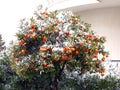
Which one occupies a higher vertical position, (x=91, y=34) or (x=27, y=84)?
(x=91, y=34)

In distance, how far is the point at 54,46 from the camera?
16.1ft

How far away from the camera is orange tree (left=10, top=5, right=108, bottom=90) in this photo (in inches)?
188

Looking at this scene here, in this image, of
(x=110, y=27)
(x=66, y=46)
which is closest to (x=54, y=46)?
(x=66, y=46)

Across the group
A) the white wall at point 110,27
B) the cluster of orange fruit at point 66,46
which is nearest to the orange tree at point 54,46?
the cluster of orange fruit at point 66,46

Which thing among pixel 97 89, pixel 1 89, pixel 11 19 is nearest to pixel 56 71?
pixel 97 89

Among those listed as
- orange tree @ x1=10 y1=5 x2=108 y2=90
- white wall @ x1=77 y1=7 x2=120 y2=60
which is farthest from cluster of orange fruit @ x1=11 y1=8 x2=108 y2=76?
white wall @ x1=77 y1=7 x2=120 y2=60

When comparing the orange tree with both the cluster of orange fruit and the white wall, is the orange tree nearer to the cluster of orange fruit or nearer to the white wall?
the cluster of orange fruit

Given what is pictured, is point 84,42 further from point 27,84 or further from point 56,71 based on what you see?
point 27,84

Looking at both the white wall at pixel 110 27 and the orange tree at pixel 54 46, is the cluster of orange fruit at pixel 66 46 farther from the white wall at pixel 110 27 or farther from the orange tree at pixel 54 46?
the white wall at pixel 110 27

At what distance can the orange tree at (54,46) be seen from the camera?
15.7ft

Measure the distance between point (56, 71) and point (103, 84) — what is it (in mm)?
1239

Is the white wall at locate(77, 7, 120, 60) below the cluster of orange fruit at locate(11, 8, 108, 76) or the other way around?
below

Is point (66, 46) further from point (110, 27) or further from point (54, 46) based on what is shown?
point (110, 27)

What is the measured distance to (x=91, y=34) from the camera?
17.0 ft
